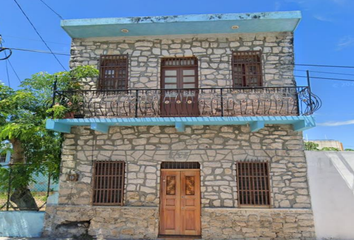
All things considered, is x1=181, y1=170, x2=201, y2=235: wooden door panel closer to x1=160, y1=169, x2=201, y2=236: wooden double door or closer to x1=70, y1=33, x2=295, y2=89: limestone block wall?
x1=160, y1=169, x2=201, y2=236: wooden double door

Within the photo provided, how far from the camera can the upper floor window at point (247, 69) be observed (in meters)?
7.87

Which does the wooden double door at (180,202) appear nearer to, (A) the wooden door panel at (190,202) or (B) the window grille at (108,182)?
(A) the wooden door panel at (190,202)

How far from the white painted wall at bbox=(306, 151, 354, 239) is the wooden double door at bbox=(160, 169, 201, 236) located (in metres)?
3.18

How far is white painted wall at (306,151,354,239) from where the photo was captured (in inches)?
273

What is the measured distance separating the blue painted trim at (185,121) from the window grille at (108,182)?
109 centimetres

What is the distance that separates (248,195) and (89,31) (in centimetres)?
677

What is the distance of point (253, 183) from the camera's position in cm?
720

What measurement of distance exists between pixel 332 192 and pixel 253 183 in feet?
7.02

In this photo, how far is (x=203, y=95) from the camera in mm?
7773

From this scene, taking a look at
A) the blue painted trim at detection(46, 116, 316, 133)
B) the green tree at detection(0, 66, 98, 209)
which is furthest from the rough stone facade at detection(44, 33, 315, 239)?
the green tree at detection(0, 66, 98, 209)

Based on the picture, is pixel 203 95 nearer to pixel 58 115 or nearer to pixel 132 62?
pixel 132 62

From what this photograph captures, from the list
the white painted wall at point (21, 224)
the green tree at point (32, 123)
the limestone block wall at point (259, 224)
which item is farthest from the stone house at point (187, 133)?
the green tree at point (32, 123)

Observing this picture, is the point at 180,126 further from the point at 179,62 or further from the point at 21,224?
the point at 21,224

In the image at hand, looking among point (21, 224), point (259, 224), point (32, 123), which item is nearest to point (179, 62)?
point (32, 123)
